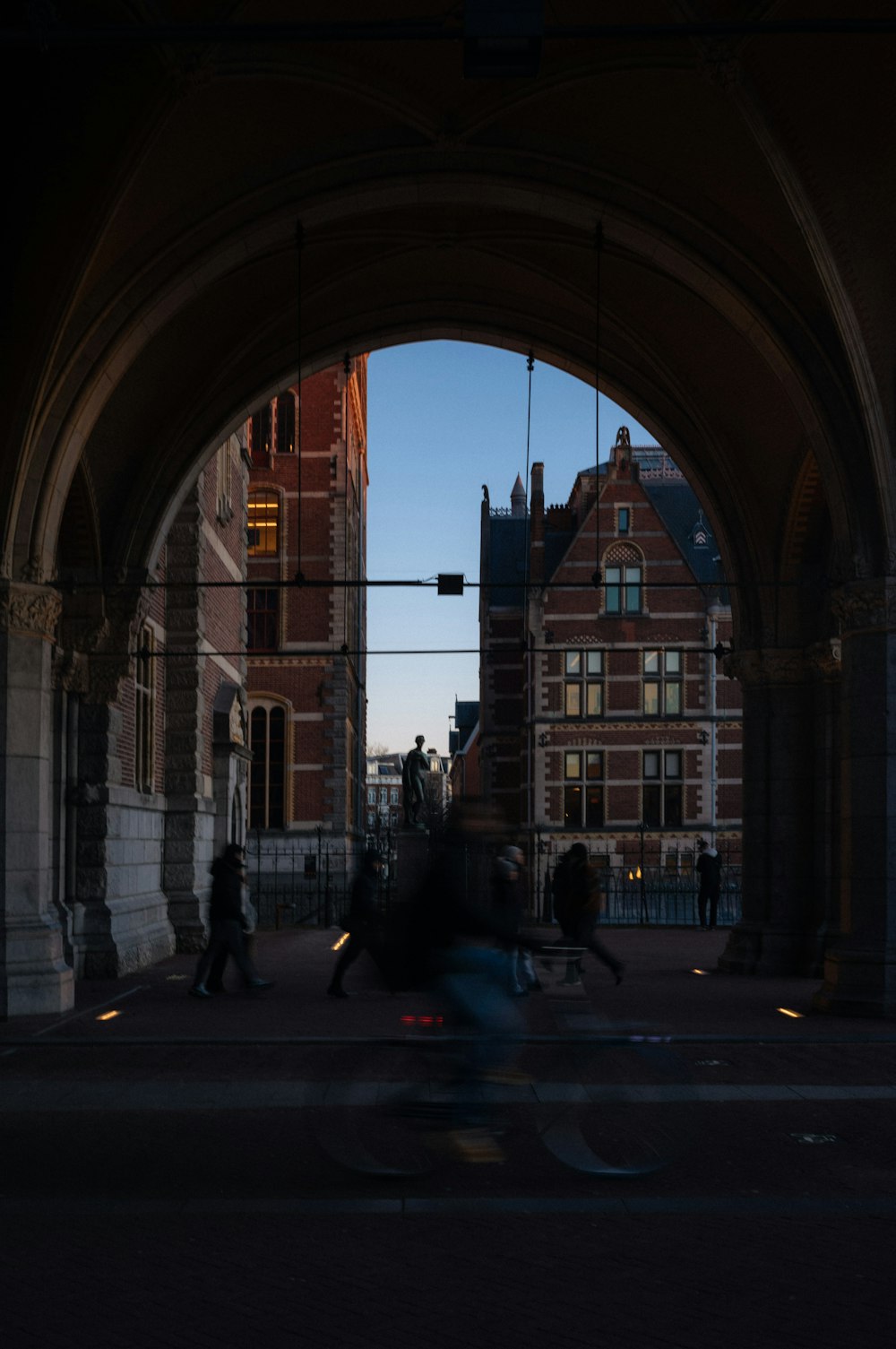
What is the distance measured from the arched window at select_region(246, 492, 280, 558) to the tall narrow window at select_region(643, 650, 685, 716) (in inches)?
528

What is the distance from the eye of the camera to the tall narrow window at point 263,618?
5078 cm

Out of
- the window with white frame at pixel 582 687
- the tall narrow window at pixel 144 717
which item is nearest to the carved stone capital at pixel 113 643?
the tall narrow window at pixel 144 717

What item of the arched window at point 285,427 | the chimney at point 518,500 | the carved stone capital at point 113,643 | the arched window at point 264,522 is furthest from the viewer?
the chimney at point 518,500

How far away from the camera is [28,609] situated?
14.4 meters

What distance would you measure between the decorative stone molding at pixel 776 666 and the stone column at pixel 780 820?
11mm

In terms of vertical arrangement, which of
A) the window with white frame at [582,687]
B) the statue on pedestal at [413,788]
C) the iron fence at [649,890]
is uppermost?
the window with white frame at [582,687]

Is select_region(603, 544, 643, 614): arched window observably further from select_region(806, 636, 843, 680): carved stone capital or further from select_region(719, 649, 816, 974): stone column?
select_region(806, 636, 843, 680): carved stone capital

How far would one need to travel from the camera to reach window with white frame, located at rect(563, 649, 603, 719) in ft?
177

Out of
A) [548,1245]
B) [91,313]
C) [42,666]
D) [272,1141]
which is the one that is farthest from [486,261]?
[548,1245]

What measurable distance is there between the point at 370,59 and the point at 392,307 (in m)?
6.53

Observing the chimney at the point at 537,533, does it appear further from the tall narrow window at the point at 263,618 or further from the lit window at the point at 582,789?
the tall narrow window at the point at 263,618

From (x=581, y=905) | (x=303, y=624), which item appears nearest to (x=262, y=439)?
(x=303, y=624)

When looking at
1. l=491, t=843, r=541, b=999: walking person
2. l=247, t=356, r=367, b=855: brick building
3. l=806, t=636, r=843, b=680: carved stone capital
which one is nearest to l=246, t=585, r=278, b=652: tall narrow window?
l=247, t=356, r=367, b=855: brick building

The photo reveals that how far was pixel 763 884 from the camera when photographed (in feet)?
65.5
